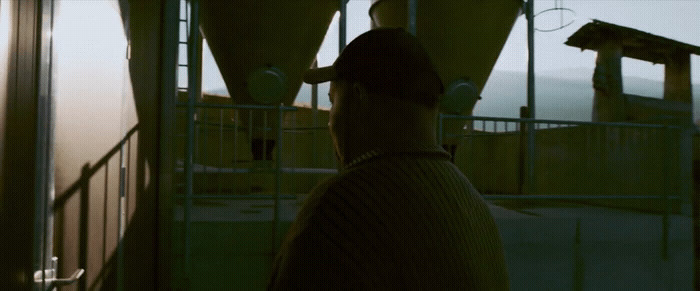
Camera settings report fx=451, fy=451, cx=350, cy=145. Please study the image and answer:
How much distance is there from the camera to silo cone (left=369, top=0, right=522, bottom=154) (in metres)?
4.61

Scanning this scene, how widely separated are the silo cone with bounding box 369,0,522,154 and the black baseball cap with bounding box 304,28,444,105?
3696mm

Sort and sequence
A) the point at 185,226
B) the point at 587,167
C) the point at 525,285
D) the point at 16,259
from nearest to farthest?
the point at 16,259 < the point at 185,226 < the point at 525,285 < the point at 587,167

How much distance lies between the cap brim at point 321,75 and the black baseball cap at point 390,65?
2 cm

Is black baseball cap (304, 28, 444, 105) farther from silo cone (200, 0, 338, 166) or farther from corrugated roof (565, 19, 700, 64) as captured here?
corrugated roof (565, 19, 700, 64)

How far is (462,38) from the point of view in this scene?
4.67 m

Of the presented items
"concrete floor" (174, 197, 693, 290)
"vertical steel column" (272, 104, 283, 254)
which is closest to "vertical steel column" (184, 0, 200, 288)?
"concrete floor" (174, 197, 693, 290)

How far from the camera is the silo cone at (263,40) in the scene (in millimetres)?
4246

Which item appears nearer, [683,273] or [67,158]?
[67,158]

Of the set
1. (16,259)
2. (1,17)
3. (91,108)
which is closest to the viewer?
(1,17)

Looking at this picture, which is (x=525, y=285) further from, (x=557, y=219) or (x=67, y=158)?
(x=67, y=158)

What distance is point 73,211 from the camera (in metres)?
1.60

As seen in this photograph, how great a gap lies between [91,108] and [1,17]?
34.3 inches

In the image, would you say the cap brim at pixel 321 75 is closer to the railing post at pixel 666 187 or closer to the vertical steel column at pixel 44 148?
the vertical steel column at pixel 44 148

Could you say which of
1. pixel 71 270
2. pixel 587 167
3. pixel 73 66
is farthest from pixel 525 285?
pixel 73 66
